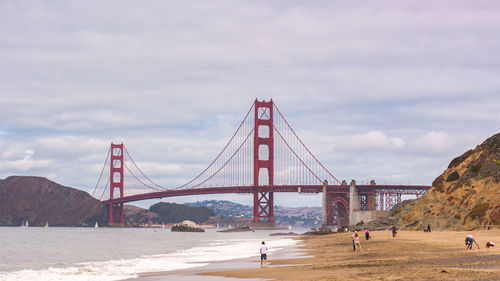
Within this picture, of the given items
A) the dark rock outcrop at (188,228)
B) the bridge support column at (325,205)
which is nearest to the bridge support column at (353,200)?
the bridge support column at (325,205)

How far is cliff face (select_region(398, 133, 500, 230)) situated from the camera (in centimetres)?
5672

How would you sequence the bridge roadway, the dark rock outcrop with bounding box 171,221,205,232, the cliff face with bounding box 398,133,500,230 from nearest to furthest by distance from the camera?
1. the cliff face with bounding box 398,133,500,230
2. the bridge roadway
3. the dark rock outcrop with bounding box 171,221,205,232

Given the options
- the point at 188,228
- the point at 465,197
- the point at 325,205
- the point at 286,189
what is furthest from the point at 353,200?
the point at 465,197

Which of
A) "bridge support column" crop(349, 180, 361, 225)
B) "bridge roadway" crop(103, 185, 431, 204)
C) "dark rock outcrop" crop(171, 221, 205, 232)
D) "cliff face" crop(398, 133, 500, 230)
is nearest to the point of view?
"cliff face" crop(398, 133, 500, 230)

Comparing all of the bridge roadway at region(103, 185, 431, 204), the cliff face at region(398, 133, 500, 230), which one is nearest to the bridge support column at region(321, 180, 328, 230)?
the bridge roadway at region(103, 185, 431, 204)

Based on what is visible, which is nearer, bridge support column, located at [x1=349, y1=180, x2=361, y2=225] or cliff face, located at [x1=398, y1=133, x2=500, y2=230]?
cliff face, located at [x1=398, y1=133, x2=500, y2=230]

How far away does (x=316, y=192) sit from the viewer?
409 ft

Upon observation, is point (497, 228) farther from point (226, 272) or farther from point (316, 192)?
point (316, 192)

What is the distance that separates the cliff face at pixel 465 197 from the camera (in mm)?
56719

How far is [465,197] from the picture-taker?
63.2 metres

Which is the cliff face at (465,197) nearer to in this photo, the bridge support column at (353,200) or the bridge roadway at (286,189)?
the bridge support column at (353,200)

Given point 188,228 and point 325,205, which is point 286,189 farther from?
point 188,228

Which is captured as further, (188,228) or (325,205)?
(188,228)

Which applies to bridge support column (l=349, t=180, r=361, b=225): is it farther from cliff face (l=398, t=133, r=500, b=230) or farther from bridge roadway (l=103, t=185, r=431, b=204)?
cliff face (l=398, t=133, r=500, b=230)
